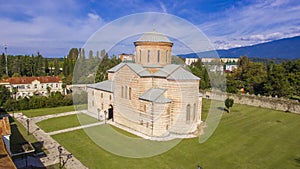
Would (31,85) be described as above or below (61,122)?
above

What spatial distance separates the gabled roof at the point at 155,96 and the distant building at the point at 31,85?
71.4ft

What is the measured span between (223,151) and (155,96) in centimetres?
596

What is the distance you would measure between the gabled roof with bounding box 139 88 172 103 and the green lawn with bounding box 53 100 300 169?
3300 mm

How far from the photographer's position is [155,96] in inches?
609

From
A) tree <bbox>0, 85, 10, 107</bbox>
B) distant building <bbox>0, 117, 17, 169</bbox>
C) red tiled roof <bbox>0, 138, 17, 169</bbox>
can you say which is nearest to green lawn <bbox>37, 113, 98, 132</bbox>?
distant building <bbox>0, 117, 17, 169</bbox>

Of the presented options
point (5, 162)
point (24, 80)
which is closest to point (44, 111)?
point (24, 80)

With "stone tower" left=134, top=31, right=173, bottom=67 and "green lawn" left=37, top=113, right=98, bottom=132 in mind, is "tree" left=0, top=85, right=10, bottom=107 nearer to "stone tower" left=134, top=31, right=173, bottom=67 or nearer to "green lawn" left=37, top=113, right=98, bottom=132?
"green lawn" left=37, top=113, right=98, bottom=132

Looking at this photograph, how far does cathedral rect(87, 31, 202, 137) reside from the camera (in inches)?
599

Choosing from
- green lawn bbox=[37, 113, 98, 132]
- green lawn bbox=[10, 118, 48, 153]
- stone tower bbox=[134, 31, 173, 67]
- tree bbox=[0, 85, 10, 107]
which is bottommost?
green lawn bbox=[10, 118, 48, 153]

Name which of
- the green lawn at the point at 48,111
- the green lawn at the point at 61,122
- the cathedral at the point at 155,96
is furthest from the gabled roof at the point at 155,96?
the green lawn at the point at 48,111

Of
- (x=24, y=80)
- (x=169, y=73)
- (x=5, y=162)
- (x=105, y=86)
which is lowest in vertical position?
(x=5, y=162)

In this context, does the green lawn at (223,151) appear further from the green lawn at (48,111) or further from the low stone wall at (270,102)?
the green lawn at (48,111)

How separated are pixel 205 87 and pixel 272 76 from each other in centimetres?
941

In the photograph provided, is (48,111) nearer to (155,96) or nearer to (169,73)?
(155,96)
